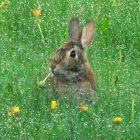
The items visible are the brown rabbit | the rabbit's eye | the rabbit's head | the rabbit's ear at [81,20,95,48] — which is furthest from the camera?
the rabbit's ear at [81,20,95,48]

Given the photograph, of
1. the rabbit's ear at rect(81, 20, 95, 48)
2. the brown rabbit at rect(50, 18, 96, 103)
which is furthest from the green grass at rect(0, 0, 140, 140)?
the rabbit's ear at rect(81, 20, 95, 48)

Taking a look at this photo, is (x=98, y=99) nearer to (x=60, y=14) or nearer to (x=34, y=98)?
(x=34, y=98)

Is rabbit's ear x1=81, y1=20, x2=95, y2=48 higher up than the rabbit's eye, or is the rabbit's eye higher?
rabbit's ear x1=81, y1=20, x2=95, y2=48

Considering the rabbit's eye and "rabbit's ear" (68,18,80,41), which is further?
"rabbit's ear" (68,18,80,41)

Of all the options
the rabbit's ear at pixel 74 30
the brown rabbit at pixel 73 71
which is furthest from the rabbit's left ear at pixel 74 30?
the brown rabbit at pixel 73 71

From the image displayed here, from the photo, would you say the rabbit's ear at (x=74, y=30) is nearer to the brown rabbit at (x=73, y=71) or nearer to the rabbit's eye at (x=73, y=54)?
the brown rabbit at (x=73, y=71)

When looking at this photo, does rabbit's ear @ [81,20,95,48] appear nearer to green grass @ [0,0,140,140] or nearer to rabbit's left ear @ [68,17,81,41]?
rabbit's left ear @ [68,17,81,41]
